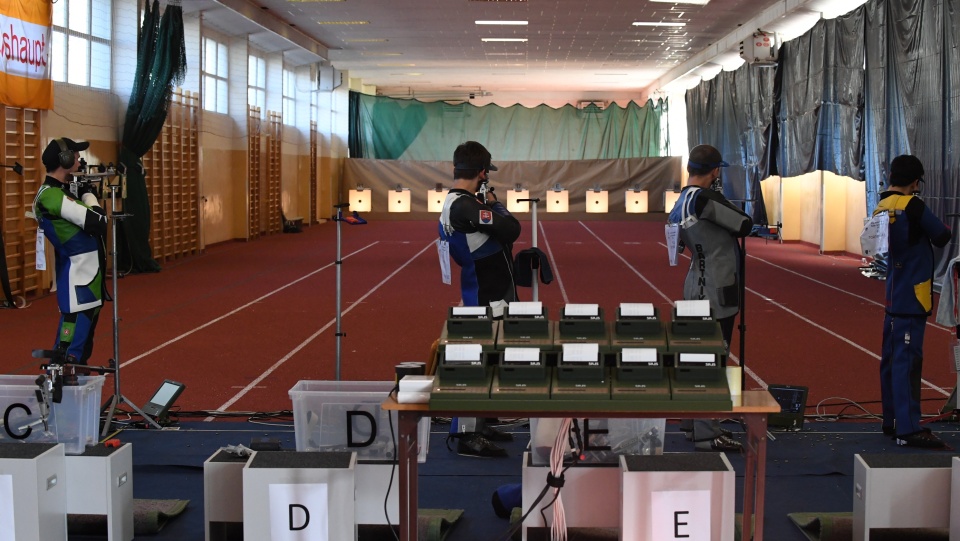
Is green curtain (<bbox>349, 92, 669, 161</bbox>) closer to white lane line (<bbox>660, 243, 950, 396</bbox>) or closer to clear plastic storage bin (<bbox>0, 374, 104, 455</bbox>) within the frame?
white lane line (<bbox>660, 243, 950, 396</bbox>)

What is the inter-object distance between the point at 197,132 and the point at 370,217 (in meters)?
13.0

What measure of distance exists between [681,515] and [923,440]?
2441mm

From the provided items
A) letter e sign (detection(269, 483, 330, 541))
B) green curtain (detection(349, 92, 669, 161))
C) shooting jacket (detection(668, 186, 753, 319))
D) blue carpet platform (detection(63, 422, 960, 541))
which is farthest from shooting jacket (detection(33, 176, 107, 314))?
green curtain (detection(349, 92, 669, 161))

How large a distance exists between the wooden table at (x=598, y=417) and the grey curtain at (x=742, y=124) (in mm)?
14974

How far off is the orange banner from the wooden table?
30.6 ft

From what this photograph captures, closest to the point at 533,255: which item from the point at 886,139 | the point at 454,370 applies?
the point at 454,370

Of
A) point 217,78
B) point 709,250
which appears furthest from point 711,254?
point 217,78

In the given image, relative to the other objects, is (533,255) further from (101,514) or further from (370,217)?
(370,217)

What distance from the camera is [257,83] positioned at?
2309 centimetres

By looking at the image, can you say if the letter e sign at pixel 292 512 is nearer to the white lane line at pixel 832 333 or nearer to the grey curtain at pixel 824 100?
the white lane line at pixel 832 333

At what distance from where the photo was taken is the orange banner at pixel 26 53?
11.1 meters

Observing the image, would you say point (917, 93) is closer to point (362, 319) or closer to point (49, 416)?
point (362, 319)

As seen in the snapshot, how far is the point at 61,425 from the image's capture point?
470cm

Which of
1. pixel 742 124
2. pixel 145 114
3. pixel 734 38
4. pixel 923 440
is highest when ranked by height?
pixel 734 38
